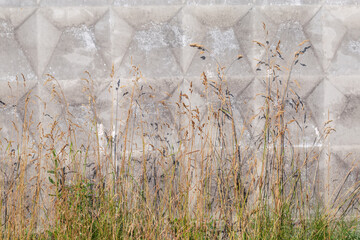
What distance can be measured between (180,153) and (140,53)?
0.72 meters

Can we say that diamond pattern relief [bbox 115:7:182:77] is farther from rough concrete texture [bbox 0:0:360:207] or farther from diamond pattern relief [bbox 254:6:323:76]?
diamond pattern relief [bbox 254:6:323:76]

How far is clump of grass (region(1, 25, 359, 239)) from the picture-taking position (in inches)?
119

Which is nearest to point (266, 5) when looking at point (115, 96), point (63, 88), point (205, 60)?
point (205, 60)

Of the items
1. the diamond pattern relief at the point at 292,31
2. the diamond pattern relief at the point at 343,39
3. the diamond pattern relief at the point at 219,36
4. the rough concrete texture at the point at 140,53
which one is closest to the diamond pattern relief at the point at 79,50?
the rough concrete texture at the point at 140,53

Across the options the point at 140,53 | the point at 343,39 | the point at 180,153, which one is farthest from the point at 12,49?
the point at 343,39

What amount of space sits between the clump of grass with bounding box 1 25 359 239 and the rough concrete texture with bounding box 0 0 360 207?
2 centimetres

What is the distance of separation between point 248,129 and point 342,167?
716 millimetres

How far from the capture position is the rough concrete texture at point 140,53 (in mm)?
3176

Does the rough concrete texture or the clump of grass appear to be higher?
the rough concrete texture

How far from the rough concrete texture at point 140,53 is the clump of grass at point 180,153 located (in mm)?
16

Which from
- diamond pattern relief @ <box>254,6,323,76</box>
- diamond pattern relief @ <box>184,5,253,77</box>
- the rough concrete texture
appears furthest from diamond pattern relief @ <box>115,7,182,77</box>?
diamond pattern relief @ <box>254,6,323,76</box>

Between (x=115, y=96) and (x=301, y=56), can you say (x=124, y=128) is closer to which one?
(x=115, y=96)

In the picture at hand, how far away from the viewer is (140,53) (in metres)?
3.20

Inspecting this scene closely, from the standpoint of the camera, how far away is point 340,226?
3.03 meters
